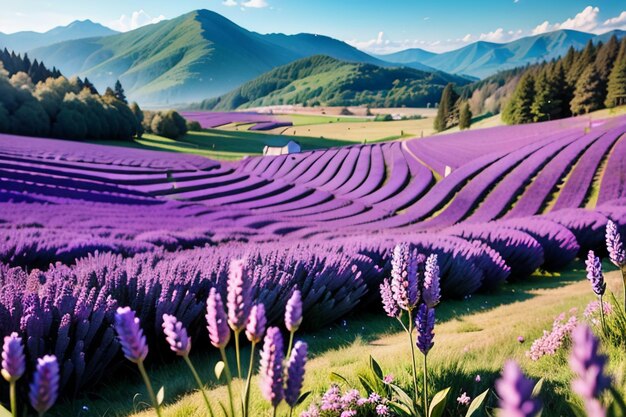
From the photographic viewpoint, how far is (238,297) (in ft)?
4.53

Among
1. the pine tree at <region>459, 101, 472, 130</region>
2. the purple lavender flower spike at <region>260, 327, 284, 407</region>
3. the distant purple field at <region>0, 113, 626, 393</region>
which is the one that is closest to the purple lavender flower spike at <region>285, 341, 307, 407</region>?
the purple lavender flower spike at <region>260, 327, 284, 407</region>

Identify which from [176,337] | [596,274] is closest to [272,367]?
[176,337]

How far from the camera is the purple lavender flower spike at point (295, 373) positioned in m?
1.30

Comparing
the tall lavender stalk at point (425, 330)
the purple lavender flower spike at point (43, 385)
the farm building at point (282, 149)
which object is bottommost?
the farm building at point (282, 149)

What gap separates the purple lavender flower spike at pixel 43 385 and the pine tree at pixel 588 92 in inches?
2001

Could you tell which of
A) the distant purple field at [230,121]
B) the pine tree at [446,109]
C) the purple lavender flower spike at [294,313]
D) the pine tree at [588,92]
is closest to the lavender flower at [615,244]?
the purple lavender flower spike at [294,313]

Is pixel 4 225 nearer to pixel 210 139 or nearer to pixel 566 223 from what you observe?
pixel 566 223

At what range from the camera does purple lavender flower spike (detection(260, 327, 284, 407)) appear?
1247 millimetres

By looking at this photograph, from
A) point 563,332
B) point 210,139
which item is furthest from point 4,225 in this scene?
point 210,139

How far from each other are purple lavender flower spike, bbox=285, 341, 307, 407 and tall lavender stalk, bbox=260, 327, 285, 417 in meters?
0.04

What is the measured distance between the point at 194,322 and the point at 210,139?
62.7 m

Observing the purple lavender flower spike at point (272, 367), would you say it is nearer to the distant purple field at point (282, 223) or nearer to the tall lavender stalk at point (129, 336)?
the tall lavender stalk at point (129, 336)

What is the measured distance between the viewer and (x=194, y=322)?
3879 millimetres

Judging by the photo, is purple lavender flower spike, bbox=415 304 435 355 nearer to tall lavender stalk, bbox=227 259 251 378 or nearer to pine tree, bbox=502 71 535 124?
tall lavender stalk, bbox=227 259 251 378
